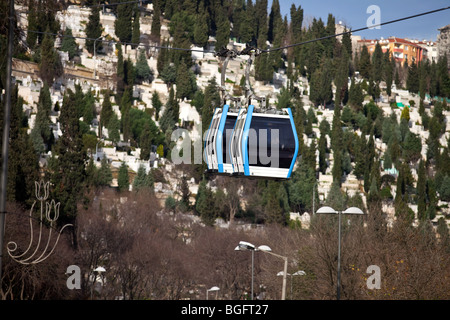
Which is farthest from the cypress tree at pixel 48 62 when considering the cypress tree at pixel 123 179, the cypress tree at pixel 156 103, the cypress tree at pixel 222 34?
the cypress tree at pixel 222 34

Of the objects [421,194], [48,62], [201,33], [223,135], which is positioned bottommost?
[421,194]

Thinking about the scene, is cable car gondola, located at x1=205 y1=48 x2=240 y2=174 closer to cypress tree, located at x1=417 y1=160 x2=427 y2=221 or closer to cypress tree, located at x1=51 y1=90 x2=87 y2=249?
cypress tree, located at x1=51 y1=90 x2=87 y2=249

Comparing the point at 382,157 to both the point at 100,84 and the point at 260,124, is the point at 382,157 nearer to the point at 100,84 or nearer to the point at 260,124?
the point at 100,84

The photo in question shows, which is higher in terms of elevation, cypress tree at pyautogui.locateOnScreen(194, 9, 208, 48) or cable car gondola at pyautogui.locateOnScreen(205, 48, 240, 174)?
cypress tree at pyautogui.locateOnScreen(194, 9, 208, 48)

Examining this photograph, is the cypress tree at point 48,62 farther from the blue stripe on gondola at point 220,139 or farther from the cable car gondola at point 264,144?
the cable car gondola at point 264,144

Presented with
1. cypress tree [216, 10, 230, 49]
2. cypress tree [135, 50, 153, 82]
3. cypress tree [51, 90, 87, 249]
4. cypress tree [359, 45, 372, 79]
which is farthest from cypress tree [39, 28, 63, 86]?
cypress tree [359, 45, 372, 79]

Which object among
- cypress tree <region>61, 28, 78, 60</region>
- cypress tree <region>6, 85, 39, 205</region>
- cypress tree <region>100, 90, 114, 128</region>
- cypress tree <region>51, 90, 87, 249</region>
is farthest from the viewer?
cypress tree <region>61, 28, 78, 60</region>

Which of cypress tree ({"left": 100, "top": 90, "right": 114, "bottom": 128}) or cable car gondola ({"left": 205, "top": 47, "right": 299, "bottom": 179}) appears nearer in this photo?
cable car gondola ({"left": 205, "top": 47, "right": 299, "bottom": 179})

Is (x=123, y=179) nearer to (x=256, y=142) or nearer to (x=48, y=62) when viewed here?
(x=48, y=62)

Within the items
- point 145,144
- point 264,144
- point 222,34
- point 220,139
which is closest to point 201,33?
point 222,34

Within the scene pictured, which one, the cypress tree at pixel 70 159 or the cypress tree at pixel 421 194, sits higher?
the cypress tree at pixel 70 159

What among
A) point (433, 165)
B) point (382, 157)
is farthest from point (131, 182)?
point (433, 165)
